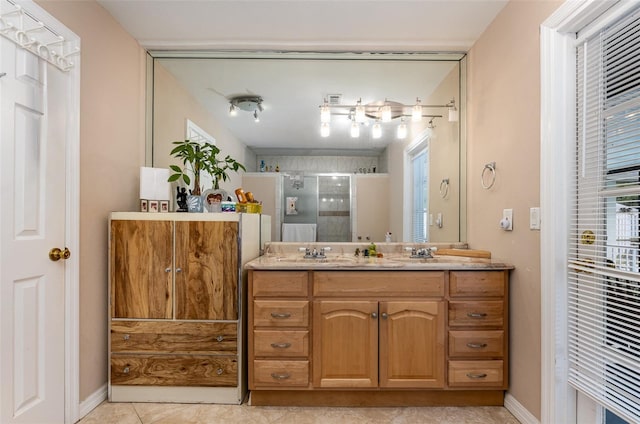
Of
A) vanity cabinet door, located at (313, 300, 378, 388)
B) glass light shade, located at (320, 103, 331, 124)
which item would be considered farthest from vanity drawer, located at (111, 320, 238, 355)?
glass light shade, located at (320, 103, 331, 124)

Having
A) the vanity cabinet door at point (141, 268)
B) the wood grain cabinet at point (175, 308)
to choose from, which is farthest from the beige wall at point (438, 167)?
the vanity cabinet door at point (141, 268)

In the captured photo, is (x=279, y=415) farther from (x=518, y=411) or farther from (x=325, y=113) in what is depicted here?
(x=325, y=113)

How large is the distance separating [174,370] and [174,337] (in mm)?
202

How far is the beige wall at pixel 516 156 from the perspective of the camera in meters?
1.71

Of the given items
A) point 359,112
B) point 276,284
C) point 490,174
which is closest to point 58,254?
point 276,284

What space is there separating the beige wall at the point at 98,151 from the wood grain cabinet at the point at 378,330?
96cm

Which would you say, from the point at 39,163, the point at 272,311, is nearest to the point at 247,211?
the point at 272,311

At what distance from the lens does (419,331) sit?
6.26 feet

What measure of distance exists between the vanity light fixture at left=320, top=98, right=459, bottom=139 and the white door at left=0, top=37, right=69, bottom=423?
1657 millimetres

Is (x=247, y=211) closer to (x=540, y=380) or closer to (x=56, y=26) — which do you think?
(x=56, y=26)

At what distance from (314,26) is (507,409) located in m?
2.72

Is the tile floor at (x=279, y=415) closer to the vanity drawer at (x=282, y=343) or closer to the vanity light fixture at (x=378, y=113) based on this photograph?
the vanity drawer at (x=282, y=343)

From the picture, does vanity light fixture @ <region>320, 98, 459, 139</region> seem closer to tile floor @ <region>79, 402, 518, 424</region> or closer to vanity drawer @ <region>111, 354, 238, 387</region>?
vanity drawer @ <region>111, 354, 238, 387</region>

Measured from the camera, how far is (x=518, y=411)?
1828 mm
